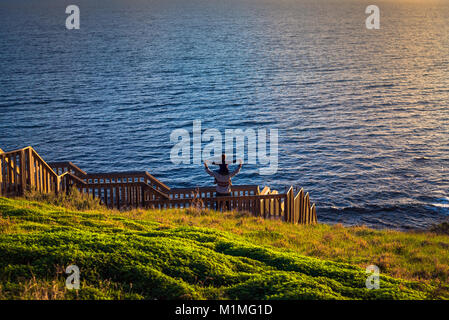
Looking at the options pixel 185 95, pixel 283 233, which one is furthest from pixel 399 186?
pixel 185 95

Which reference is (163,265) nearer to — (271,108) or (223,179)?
(223,179)

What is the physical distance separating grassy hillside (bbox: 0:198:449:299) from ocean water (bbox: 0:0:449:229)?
17.0 metres

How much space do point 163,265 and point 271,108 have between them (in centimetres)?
4086

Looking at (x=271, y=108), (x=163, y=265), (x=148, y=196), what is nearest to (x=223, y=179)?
(x=148, y=196)

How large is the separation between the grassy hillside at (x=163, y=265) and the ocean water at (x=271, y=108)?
17.0 metres

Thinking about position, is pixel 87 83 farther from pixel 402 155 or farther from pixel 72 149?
pixel 402 155

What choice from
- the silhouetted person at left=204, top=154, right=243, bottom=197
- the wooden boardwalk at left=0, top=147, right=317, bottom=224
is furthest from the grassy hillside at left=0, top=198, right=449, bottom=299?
the silhouetted person at left=204, top=154, right=243, bottom=197

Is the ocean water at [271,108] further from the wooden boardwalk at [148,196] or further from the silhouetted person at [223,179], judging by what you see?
the silhouetted person at [223,179]

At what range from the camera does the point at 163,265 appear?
322 inches

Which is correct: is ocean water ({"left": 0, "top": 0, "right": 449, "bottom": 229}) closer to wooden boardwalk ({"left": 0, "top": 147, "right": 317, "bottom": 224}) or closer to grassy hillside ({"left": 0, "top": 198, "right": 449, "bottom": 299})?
wooden boardwalk ({"left": 0, "top": 147, "right": 317, "bottom": 224})

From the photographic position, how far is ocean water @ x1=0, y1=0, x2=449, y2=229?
3105cm

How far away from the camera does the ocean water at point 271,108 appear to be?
31.0 meters

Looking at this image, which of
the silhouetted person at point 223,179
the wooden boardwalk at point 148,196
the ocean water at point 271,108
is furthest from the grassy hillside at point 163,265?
the ocean water at point 271,108

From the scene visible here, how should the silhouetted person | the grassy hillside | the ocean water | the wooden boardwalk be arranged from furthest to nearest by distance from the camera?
the ocean water, the silhouetted person, the wooden boardwalk, the grassy hillside
